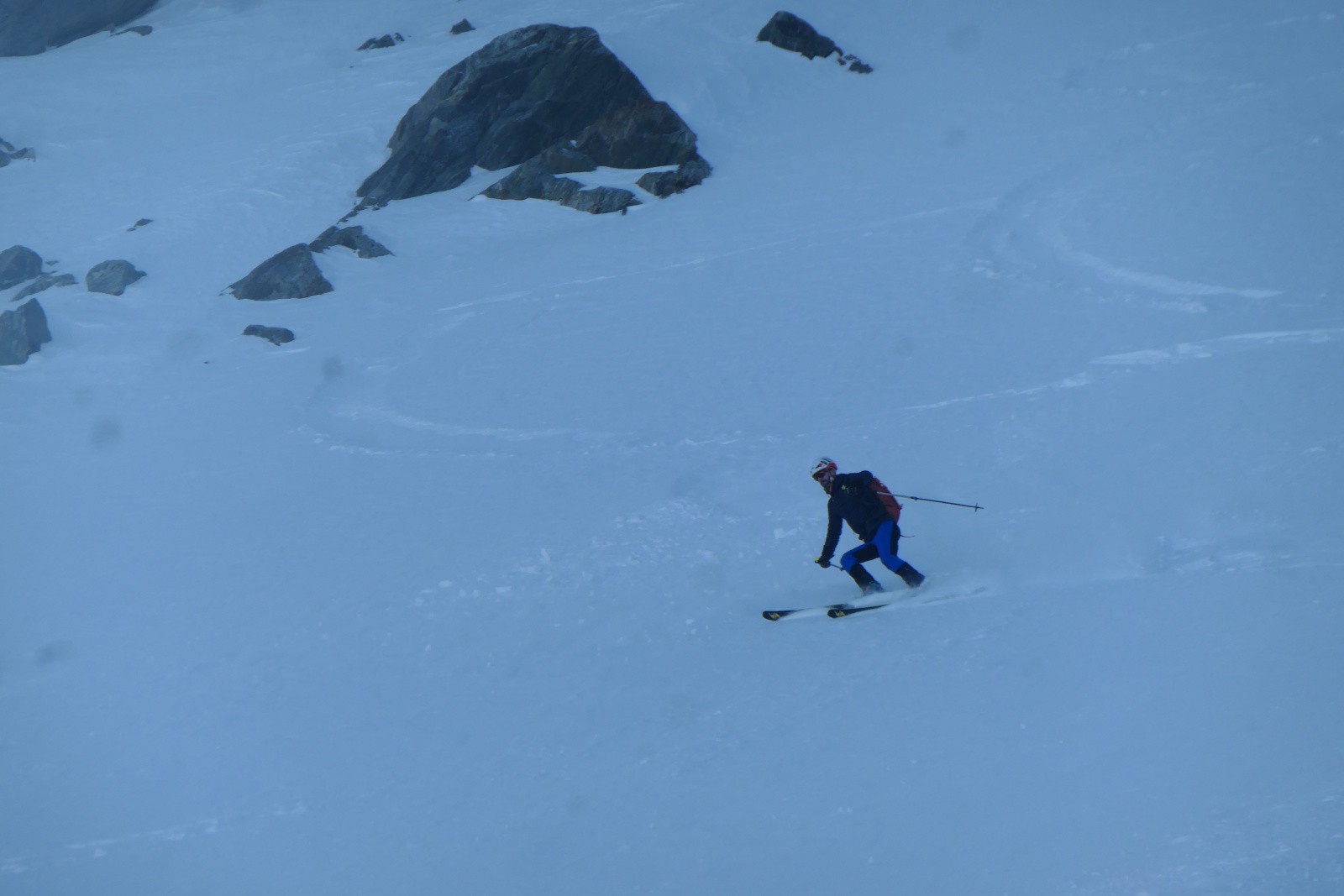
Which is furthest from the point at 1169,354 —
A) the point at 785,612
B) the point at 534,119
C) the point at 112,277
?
the point at 112,277

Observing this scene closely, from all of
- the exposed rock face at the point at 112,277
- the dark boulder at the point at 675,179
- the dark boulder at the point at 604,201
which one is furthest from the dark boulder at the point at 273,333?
the dark boulder at the point at 675,179

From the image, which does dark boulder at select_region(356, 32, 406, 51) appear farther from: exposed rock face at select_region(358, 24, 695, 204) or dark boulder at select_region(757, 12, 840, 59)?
dark boulder at select_region(757, 12, 840, 59)

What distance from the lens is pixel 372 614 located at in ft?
25.4

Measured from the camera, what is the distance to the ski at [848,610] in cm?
684

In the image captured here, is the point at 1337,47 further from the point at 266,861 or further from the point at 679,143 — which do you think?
the point at 266,861

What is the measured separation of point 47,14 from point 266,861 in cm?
3524

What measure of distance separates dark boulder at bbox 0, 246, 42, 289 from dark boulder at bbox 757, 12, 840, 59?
48.0ft

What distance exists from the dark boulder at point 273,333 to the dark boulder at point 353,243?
228 centimetres

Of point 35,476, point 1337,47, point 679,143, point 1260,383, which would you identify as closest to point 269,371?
point 35,476

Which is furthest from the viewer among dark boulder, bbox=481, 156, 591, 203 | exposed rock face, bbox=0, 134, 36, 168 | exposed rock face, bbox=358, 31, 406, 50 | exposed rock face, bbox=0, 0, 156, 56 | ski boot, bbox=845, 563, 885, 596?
exposed rock face, bbox=0, 0, 156, 56

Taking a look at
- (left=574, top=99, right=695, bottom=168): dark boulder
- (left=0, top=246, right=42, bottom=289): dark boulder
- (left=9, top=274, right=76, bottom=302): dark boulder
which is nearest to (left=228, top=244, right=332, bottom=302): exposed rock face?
(left=9, top=274, right=76, bottom=302): dark boulder

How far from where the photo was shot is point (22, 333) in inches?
602

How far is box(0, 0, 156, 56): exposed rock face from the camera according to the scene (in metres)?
31.4

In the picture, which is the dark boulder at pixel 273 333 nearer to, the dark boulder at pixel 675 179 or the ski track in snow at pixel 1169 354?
the dark boulder at pixel 675 179
